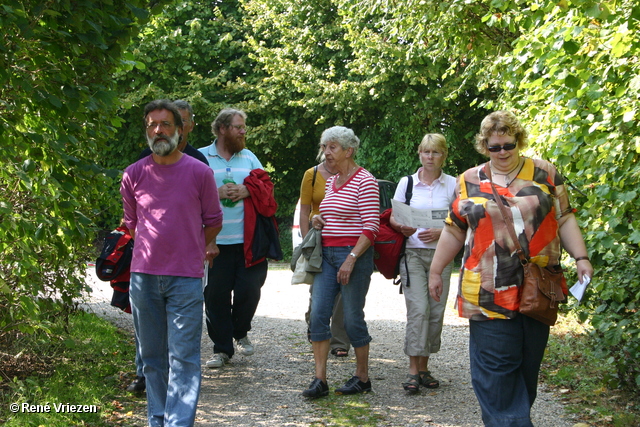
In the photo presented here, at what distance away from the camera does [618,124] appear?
4621 millimetres

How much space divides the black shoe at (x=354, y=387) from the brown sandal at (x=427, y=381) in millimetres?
477

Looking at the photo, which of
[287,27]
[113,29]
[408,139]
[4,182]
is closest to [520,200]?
[113,29]

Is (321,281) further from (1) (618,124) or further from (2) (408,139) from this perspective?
(2) (408,139)

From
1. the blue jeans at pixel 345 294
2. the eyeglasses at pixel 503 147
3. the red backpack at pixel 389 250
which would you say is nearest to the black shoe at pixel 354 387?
the blue jeans at pixel 345 294

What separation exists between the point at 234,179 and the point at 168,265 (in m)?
2.18

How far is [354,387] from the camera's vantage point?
5781mm

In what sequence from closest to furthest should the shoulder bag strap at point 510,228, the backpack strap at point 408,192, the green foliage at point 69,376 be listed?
the shoulder bag strap at point 510,228 < the green foliage at point 69,376 < the backpack strap at point 408,192

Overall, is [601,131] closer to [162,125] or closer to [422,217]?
[422,217]

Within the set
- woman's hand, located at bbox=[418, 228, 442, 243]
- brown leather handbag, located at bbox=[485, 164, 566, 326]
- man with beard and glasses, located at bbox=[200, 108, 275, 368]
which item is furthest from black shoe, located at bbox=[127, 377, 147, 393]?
brown leather handbag, located at bbox=[485, 164, 566, 326]

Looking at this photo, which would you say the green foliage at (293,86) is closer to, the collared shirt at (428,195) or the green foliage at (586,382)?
the green foliage at (586,382)

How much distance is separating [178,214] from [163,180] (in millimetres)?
247

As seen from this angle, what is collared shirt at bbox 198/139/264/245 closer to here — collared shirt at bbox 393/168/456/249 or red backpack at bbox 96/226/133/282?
red backpack at bbox 96/226/133/282

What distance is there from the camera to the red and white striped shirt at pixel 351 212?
5.82m

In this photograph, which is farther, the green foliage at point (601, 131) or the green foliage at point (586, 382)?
the green foliage at point (586, 382)
